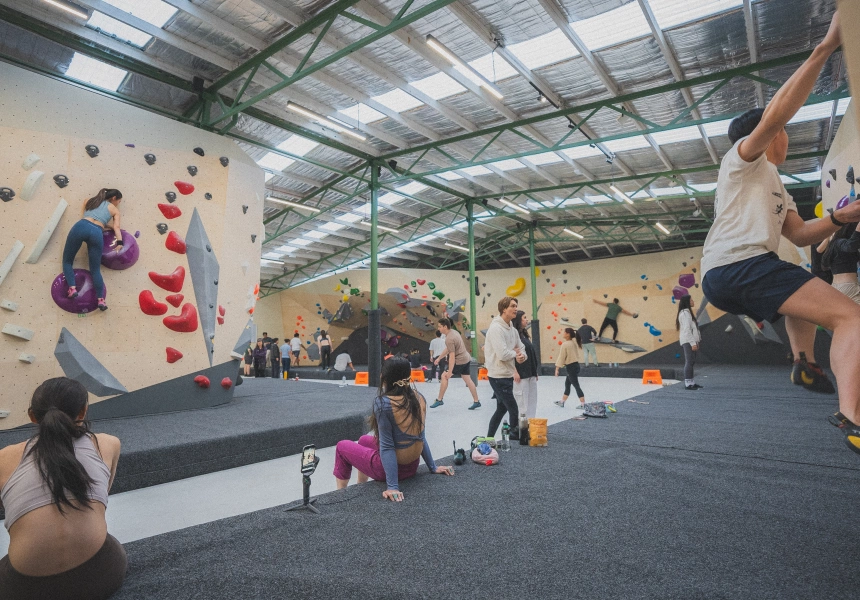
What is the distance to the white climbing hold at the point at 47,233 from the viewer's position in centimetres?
479

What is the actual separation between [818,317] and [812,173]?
12.8 meters

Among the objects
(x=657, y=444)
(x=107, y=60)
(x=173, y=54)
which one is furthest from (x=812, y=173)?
(x=107, y=60)

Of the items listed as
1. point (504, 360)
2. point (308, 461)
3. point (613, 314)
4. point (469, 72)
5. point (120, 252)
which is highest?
point (469, 72)

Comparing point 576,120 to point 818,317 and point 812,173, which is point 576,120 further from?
point 818,317

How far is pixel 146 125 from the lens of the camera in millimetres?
5879

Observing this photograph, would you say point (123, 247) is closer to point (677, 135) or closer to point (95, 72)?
point (95, 72)

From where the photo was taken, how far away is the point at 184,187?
239 inches

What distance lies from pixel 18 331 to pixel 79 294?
62 cm

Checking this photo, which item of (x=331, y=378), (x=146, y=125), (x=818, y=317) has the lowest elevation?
(x=331, y=378)

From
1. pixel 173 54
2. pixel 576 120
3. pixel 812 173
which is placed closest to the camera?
pixel 173 54

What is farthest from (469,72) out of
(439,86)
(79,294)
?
(79,294)

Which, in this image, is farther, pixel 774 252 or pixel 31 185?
pixel 31 185

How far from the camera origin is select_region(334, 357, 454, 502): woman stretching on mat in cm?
262

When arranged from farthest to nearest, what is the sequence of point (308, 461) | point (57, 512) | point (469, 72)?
point (469, 72) < point (308, 461) < point (57, 512)
